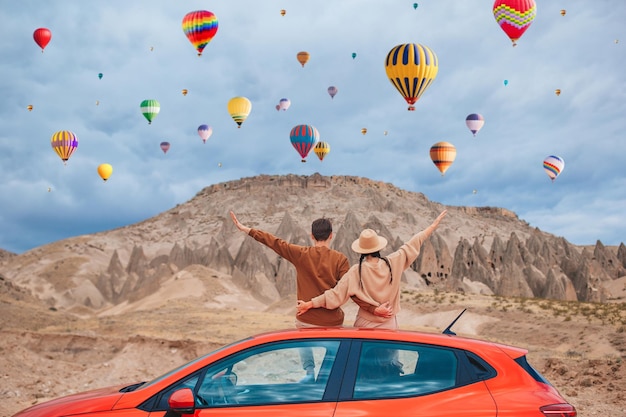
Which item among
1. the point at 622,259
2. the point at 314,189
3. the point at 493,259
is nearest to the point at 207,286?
the point at 493,259

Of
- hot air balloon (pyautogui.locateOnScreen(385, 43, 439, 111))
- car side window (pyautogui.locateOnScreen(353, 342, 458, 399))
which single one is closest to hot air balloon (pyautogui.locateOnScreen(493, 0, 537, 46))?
hot air balloon (pyautogui.locateOnScreen(385, 43, 439, 111))

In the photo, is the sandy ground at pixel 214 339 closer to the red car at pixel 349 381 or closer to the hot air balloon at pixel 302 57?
the red car at pixel 349 381

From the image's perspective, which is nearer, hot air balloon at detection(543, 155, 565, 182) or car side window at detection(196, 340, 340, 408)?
car side window at detection(196, 340, 340, 408)

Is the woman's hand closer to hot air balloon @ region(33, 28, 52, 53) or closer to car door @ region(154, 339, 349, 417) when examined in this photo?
car door @ region(154, 339, 349, 417)

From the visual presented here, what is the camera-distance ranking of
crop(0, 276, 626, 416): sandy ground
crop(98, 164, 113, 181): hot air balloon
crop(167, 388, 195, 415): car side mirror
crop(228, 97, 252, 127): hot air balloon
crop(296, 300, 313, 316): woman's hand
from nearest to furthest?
crop(167, 388, 195, 415): car side mirror < crop(296, 300, 313, 316): woman's hand < crop(0, 276, 626, 416): sandy ground < crop(228, 97, 252, 127): hot air balloon < crop(98, 164, 113, 181): hot air balloon

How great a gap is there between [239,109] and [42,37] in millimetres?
18116

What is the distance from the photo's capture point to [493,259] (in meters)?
86.1

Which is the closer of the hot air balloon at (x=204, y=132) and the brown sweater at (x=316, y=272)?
the brown sweater at (x=316, y=272)

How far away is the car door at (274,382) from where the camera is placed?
16.8ft

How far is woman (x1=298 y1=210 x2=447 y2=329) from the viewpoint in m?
7.27

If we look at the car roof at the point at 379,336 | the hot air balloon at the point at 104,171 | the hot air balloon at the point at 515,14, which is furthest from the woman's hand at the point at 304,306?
the hot air balloon at the point at 104,171

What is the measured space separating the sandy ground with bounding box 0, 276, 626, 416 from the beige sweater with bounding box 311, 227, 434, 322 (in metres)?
7.94

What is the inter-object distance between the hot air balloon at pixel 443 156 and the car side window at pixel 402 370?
5167cm

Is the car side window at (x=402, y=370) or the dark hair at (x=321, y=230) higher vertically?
the dark hair at (x=321, y=230)
